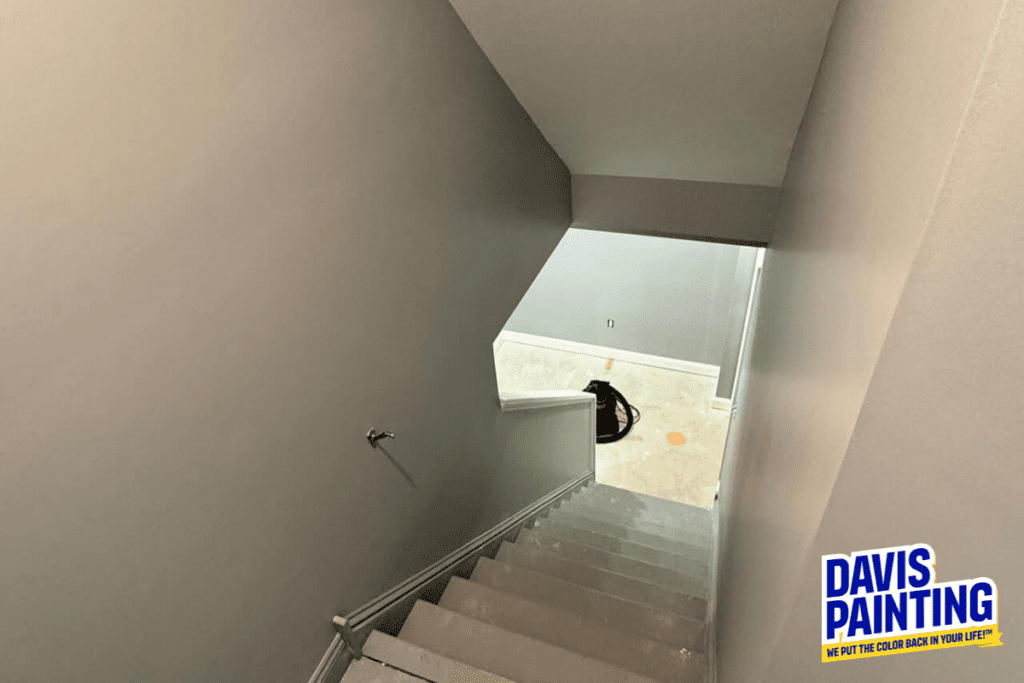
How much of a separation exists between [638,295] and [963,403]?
562 centimetres

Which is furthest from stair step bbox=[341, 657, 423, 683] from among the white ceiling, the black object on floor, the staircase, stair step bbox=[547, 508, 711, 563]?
the black object on floor

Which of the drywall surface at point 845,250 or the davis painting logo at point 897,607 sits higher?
the drywall surface at point 845,250

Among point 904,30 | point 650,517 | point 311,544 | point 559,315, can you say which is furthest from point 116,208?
point 559,315

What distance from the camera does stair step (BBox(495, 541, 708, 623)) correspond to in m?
2.37

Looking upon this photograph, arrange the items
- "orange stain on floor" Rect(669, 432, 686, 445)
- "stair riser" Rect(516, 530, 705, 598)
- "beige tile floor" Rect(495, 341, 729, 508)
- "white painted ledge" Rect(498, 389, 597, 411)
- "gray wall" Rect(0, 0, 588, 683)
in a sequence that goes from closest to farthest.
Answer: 1. "gray wall" Rect(0, 0, 588, 683)
2. "stair riser" Rect(516, 530, 705, 598)
3. "white painted ledge" Rect(498, 389, 597, 411)
4. "beige tile floor" Rect(495, 341, 729, 508)
5. "orange stain on floor" Rect(669, 432, 686, 445)

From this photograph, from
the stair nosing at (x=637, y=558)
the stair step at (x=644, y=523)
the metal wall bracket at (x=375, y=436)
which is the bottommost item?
the metal wall bracket at (x=375, y=436)

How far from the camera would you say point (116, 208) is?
791 millimetres

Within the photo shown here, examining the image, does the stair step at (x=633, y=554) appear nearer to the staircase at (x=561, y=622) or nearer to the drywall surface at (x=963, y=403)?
the staircase at (x=561, y=622)

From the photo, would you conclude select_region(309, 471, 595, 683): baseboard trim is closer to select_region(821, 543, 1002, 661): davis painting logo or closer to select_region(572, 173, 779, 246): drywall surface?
select_region(821, 543, 1002, 661): davis painting logo

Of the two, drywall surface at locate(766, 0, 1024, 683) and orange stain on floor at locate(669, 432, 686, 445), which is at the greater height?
orange stain on floor at locate(669, 432, 686, 445)

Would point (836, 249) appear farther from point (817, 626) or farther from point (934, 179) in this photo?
point (817, 626)

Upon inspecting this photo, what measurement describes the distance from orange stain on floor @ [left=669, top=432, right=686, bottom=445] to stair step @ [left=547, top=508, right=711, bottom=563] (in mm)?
1898

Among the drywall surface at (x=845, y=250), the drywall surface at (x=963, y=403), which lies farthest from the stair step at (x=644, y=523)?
the drywall surface at (x=963, y=403)

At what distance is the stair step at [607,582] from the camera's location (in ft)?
7.77
